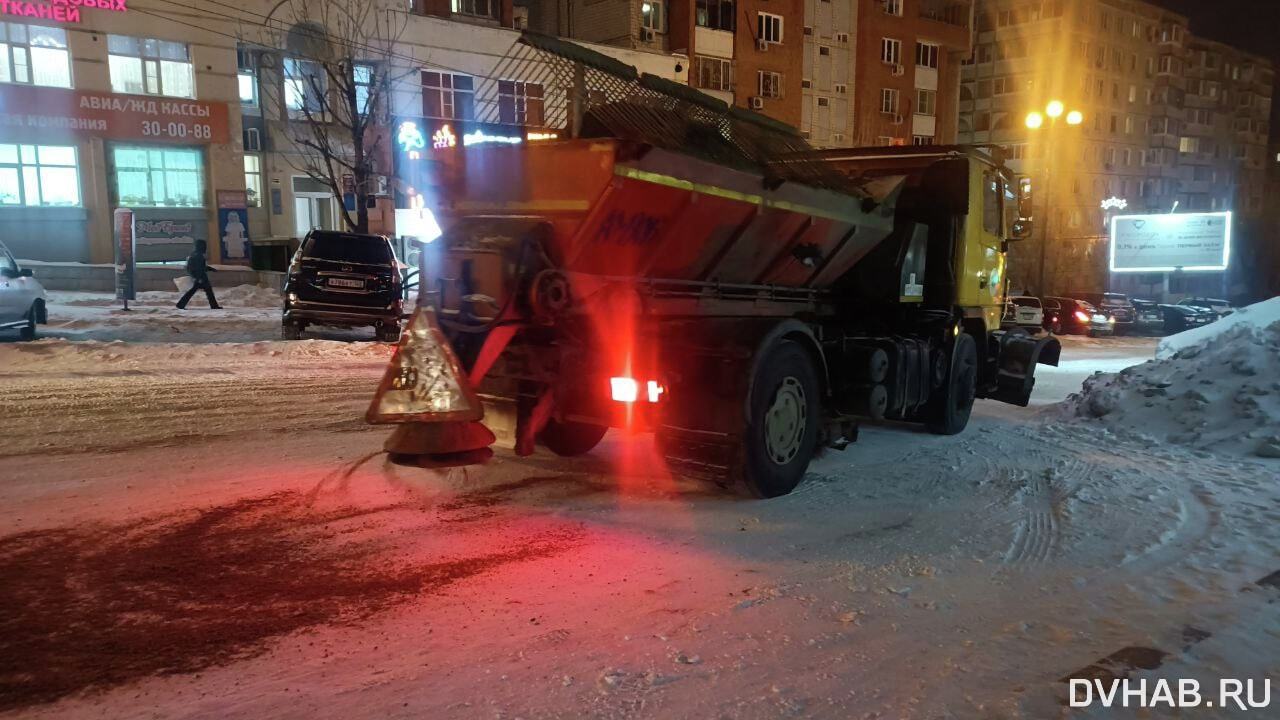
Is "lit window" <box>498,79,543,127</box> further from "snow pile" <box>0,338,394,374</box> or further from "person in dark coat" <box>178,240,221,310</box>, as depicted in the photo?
"person in dark coat" <box>178,240,221,310</box>

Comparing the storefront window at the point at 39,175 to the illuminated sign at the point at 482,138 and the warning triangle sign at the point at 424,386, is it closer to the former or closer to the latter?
the illuminated sign at the point at 482,138

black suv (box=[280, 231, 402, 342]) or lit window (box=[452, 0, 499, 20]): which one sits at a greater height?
lit window (box=[452, 0, 499, 20])

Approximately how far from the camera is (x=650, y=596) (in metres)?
4.28

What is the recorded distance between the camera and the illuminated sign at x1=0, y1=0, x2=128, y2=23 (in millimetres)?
24984

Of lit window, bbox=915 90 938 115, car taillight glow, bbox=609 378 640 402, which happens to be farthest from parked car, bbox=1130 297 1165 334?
car taillight glow, bbox=609 378 640 402

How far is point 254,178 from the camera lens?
97.3 feet

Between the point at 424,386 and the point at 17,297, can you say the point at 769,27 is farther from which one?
the point at 424,386

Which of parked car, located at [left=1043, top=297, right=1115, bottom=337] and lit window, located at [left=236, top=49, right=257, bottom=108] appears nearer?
lit window, located at [left=236, top=49, right=257, bottom=108]

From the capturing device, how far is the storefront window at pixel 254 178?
2948cm

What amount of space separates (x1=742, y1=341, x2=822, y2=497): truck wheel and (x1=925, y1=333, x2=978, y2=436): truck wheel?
2815 millimetres

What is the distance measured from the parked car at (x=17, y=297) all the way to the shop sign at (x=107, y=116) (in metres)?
15.6

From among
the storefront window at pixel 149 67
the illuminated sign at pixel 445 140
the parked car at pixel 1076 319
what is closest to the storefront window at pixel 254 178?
the storefront window at pixel 149 67

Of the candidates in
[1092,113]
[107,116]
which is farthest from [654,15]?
[1092,113]

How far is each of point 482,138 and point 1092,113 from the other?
238 ft
